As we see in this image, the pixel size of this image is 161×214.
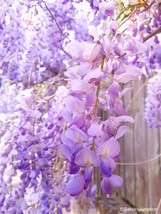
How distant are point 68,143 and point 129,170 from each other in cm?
318

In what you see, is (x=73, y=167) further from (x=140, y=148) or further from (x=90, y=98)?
(x=140, y=148)

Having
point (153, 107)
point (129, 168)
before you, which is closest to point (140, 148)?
point (129, 168)

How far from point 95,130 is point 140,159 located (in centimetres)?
303

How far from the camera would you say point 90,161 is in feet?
2.45

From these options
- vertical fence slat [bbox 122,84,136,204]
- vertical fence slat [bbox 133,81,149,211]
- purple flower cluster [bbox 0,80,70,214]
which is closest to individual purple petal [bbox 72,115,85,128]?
purple flower cluster [bbox 0,80,70,214]

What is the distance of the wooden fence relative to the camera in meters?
3.56

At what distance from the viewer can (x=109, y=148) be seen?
76cm

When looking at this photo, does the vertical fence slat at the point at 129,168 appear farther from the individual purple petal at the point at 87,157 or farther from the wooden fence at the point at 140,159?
the individual purple petal at the point at 87,157

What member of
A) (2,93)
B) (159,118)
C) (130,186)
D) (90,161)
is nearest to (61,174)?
(90,161)

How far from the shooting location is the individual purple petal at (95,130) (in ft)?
2.50

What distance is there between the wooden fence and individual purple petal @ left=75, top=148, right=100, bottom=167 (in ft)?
9.13

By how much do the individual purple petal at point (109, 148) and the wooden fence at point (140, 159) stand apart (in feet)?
9.04

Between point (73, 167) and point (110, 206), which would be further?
point (110, 206)

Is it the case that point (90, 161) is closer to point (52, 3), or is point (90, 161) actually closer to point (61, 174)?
point (61, 174)
